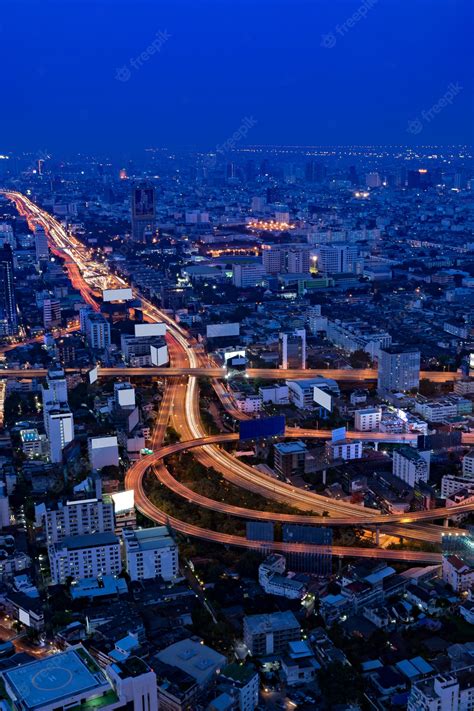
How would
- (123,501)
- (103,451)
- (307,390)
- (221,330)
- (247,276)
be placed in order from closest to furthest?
(123,501), (103,451), (307,390), (221,330), (247,276)

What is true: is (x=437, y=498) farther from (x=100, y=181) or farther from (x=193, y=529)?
(x=100, y=181)

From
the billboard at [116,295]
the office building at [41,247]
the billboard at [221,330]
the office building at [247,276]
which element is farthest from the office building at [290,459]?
the office building at [41,247]

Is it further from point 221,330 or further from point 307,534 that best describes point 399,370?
point 307,534

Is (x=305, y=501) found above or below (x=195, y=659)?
above

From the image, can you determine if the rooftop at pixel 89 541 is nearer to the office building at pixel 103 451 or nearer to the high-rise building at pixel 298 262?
the office building at pixel 103 451

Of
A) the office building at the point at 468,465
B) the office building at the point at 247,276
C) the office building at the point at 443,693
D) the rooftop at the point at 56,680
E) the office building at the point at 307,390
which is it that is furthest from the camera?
the office building at the point at 247,276

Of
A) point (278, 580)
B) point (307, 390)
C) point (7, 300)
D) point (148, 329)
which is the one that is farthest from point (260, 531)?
point (7, 300)
